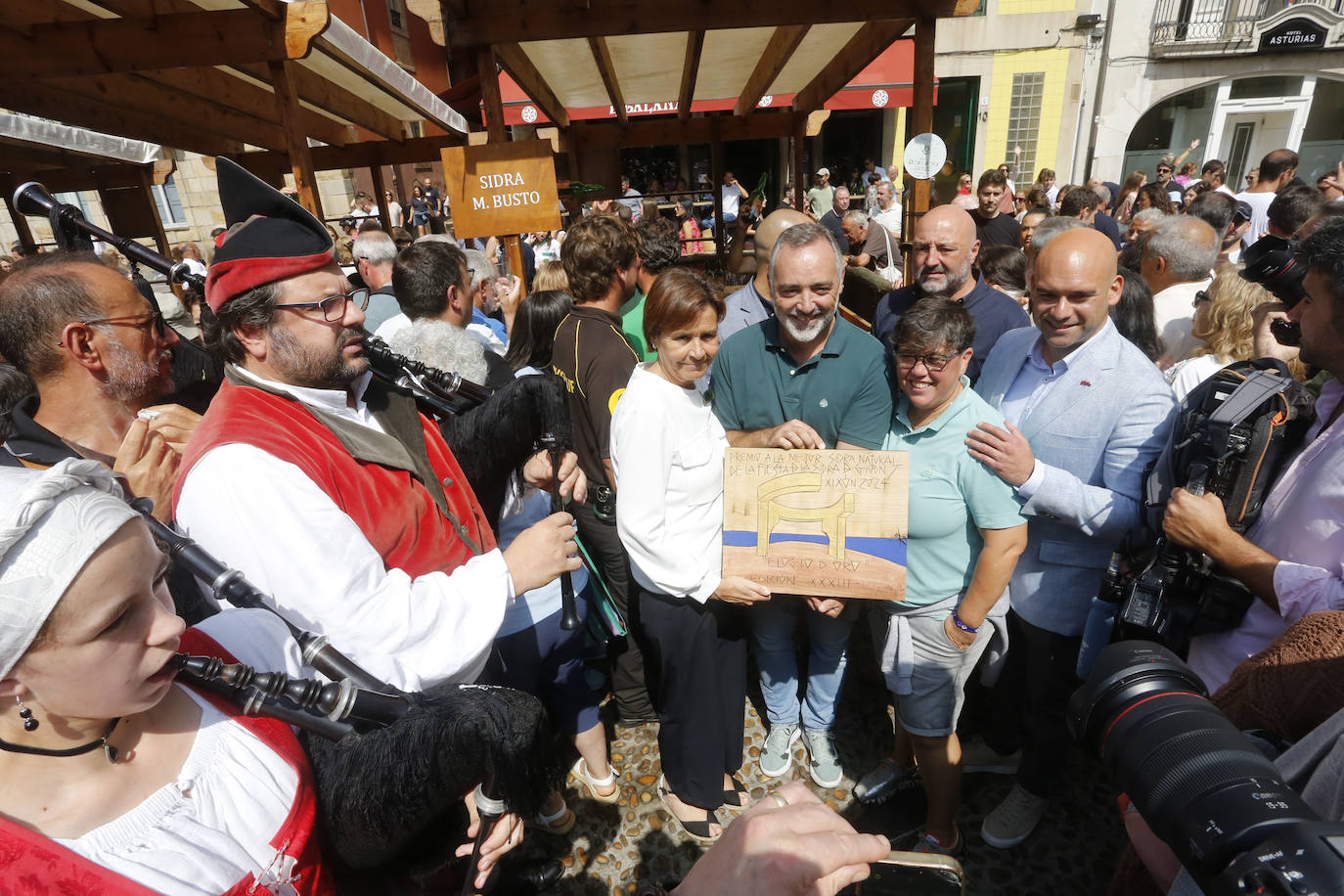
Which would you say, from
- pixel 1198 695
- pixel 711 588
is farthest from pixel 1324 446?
Answer: pixel 711 588

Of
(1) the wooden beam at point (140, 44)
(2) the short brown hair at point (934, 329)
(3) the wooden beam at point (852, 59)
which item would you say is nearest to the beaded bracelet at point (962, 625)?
(2) the short brown hair at point (934, 329)

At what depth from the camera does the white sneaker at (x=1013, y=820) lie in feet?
8.27

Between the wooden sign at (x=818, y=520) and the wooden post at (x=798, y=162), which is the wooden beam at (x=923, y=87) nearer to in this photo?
the wooden sign at (x=818, y=520)

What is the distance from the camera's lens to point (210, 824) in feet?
3.23

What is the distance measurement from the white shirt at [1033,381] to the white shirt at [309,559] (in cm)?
199

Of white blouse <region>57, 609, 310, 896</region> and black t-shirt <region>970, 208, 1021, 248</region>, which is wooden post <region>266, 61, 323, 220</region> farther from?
black t-shirt <region>970, 208, 1021, 248</region>

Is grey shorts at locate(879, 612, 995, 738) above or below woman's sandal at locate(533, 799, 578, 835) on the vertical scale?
above

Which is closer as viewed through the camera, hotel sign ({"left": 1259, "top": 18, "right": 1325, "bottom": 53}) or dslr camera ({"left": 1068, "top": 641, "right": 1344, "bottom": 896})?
dslr camera ({"left": 1068, "top": 641, "right": 1344, "bottom": 896})

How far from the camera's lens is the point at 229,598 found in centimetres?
126

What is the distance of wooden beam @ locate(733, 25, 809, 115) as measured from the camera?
4.86 m

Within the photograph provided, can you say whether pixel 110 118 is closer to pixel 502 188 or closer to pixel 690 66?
pixel 502 188

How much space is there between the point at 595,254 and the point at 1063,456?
2.31 metres

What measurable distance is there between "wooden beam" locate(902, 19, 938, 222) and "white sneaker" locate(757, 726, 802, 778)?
376cm

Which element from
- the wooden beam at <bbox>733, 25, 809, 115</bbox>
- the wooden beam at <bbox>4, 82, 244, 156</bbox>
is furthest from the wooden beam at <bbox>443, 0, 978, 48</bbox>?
the wooden beam at <bbox>4, 82, 244, 156</bbox>
